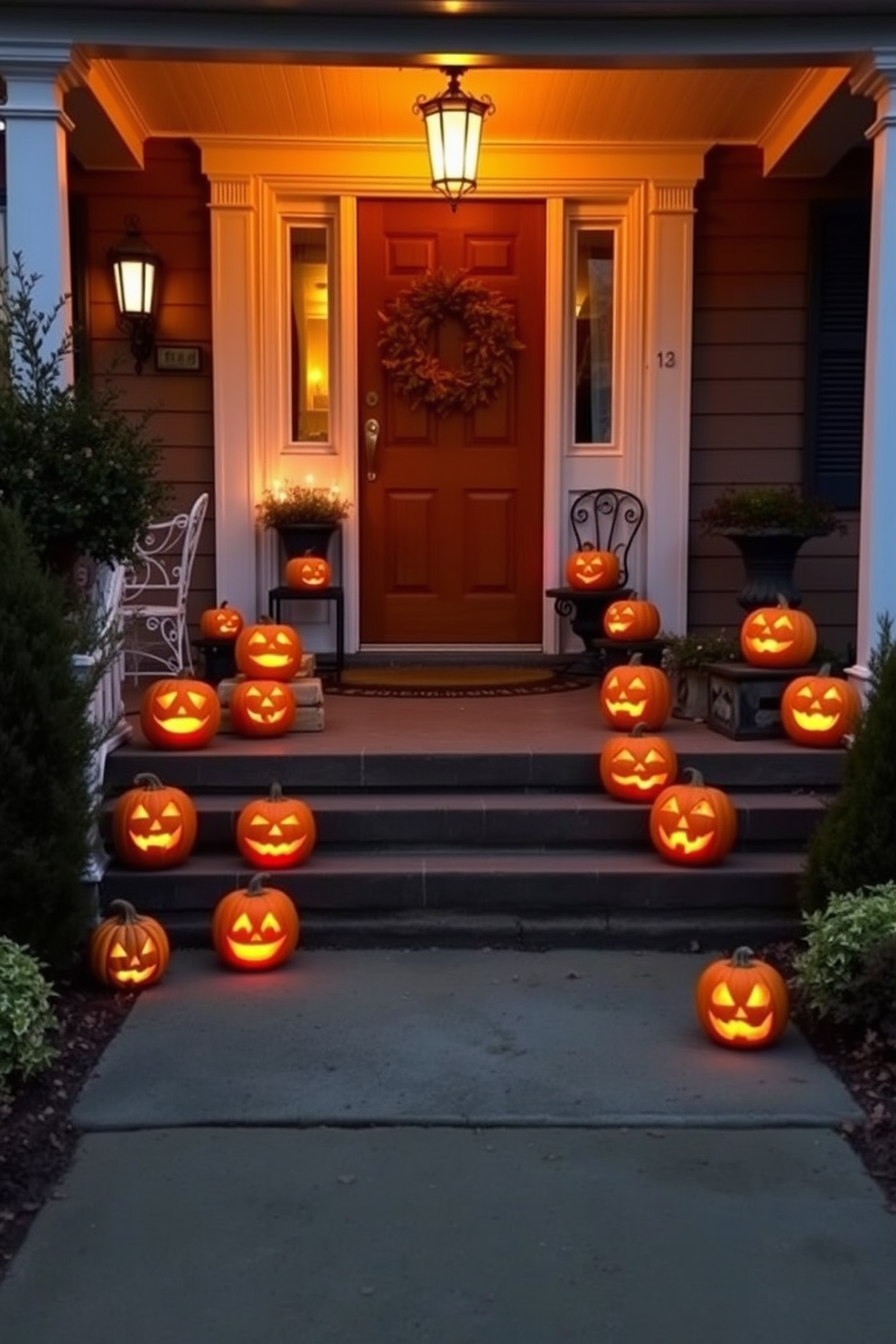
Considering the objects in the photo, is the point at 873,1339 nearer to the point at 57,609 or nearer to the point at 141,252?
the point at 57,609

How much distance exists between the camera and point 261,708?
4.98m

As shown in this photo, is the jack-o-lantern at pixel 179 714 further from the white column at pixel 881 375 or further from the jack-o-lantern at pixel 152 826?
the white column at pixel 881 375

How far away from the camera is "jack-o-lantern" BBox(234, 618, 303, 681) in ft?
17.1

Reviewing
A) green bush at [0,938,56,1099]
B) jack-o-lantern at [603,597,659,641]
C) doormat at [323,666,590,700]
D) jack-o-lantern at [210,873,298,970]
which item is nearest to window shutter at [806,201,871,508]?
jack-o-lantern at [603,597,659,641]

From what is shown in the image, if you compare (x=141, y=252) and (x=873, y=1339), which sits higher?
(x=141, y=252)

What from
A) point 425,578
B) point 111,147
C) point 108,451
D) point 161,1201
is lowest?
point 161,1201

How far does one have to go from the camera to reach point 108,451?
14.0 feet

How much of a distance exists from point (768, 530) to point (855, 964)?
2.93 metres

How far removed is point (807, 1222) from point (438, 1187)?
0.73m

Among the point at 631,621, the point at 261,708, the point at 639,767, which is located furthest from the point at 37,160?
the point at 631,621

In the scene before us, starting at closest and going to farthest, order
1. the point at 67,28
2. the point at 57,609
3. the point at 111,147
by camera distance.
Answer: the point at 57,609
the point at 67,28
the point at 111,147

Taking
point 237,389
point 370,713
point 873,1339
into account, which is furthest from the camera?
point 237,389

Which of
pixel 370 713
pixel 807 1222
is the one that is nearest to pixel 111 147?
pixel 370 713

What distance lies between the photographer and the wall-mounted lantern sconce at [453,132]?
17.9ft
